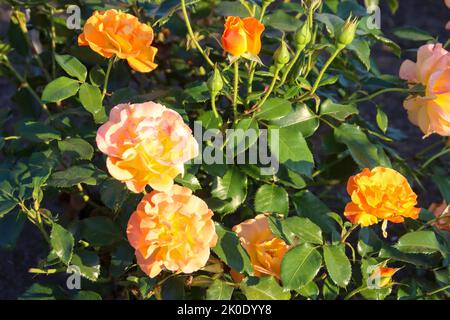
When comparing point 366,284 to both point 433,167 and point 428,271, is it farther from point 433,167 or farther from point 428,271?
point 433,167

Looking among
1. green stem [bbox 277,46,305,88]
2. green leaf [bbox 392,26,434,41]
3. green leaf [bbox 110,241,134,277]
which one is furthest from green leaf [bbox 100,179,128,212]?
green leaf [bbox 392,26,434,41]

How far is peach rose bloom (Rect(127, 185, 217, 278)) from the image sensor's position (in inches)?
45.8

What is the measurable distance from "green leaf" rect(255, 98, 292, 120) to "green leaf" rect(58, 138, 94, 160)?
0.33 meters

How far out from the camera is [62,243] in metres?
1.27

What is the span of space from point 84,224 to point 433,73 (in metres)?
0.75

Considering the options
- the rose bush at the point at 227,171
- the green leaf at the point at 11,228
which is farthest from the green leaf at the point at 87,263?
the green leaf at the point at 11,228

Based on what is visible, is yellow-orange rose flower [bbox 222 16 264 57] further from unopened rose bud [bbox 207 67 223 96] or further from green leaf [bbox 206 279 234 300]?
green leaf [bbox 206 279 234 300]

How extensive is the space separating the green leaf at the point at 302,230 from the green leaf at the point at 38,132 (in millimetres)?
487

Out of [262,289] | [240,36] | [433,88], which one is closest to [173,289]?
[262,289]

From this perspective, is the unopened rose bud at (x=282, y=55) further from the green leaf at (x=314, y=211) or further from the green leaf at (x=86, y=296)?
the green leaf at (x=86, y=296)

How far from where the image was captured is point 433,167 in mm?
1711

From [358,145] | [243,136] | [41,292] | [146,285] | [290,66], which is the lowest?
[41,292]

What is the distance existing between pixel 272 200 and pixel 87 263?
1.26 feet

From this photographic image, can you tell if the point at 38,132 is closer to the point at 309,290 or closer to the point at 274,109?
the point at 274,109
